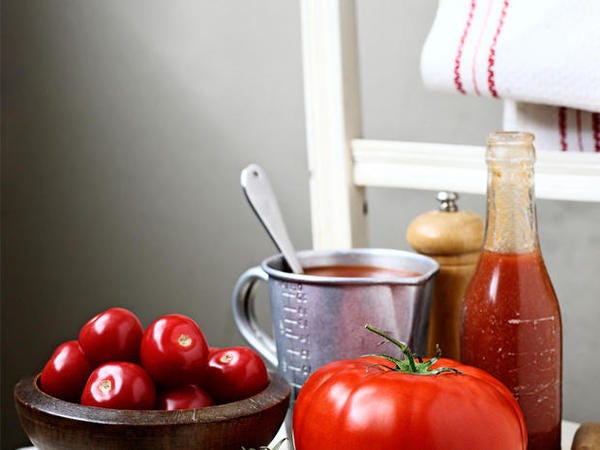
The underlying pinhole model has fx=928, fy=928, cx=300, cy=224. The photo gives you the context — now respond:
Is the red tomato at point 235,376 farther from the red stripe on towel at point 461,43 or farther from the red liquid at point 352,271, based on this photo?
the red stripe on towel at point 461,43

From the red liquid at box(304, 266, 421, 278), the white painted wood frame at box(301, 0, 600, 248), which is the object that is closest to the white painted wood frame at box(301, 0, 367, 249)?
the white painted wood frame at box(301, 0, 600, 248)

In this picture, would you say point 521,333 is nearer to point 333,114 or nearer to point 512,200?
point 512,200

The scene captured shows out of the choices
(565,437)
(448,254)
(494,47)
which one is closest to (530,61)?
(494,47)

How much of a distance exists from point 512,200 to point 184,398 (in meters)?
0.25

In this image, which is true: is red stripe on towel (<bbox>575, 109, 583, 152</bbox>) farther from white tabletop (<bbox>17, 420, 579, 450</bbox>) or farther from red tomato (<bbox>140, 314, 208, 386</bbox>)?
red tomato (<bbox>140, 314, 208, 386</bbox>)

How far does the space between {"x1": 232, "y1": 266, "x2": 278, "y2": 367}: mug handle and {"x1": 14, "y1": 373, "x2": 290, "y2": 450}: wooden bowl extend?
0.15 m

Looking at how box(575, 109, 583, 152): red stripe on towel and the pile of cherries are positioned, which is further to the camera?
box(575, 109, 583, 152): red stripe on towel

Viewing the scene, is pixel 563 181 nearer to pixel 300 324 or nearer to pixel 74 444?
pixel 300 324

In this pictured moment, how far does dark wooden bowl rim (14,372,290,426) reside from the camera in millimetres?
545

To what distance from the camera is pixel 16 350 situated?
152 centimetres

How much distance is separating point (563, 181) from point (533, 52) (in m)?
0.11

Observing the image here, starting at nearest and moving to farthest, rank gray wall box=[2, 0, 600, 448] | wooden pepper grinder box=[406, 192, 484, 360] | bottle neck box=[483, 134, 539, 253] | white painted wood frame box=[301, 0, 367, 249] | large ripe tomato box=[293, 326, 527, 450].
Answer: large ripe tomato box=[293, 326, 527, 450] < bottle neck box=[483, 134, 539, 253] < wooden pepper grinder box=[406, 192, 484, 360] < white painted wood frame box=[301, 0, 367, 249] < gray wall box=[2, 0, 600, 448]

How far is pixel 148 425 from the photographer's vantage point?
0.54 meters

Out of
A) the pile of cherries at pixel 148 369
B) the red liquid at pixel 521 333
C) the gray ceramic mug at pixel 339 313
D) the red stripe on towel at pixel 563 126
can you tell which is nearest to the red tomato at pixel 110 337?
the pile of cherries at pixel 148 369
